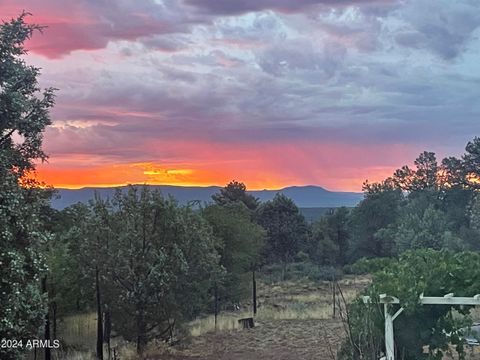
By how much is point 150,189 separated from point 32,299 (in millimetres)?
6684

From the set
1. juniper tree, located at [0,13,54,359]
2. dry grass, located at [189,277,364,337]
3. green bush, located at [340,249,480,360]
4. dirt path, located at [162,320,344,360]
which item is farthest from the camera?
dry grass, located at [189,277,364,337]

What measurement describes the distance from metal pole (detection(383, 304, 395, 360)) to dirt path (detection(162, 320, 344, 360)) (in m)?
3.48

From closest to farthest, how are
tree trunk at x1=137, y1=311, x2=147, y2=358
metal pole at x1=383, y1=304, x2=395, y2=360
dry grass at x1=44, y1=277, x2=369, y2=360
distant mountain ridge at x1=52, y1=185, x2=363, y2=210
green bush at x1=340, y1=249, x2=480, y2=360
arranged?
1. metal pole at x1=383, y1=304, x2=395, y2=360
2. green bush at x1=340, y1=249, x2=480, y2=360
3. tree trunk at x1=137, y1=311, x2=147, y2=358
4. dry grass at x1=44, y1=277, x2=369, y2=360
5. distant mountain ridge at x1=52, y1=185, x2=363, y2=210

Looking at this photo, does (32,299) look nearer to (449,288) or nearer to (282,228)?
(449,288)

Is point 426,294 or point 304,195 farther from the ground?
point 304,195

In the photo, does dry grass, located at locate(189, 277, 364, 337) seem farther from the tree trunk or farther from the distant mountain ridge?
the distant mountain ridge

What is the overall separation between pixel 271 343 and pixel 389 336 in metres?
7.71

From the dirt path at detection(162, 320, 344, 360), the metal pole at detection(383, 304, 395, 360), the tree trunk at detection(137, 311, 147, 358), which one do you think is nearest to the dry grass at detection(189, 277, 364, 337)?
the dirt path at detection(162, 320, 344, 360)

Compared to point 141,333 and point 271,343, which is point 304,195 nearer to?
point 271,343

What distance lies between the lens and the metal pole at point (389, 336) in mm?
9258

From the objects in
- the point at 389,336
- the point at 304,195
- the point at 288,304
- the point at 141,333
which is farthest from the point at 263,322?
the point at 304,195

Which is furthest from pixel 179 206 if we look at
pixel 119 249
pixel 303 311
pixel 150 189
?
pixel 303 311

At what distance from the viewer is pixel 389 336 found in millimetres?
9367

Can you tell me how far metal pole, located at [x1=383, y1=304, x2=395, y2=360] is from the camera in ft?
30.4
